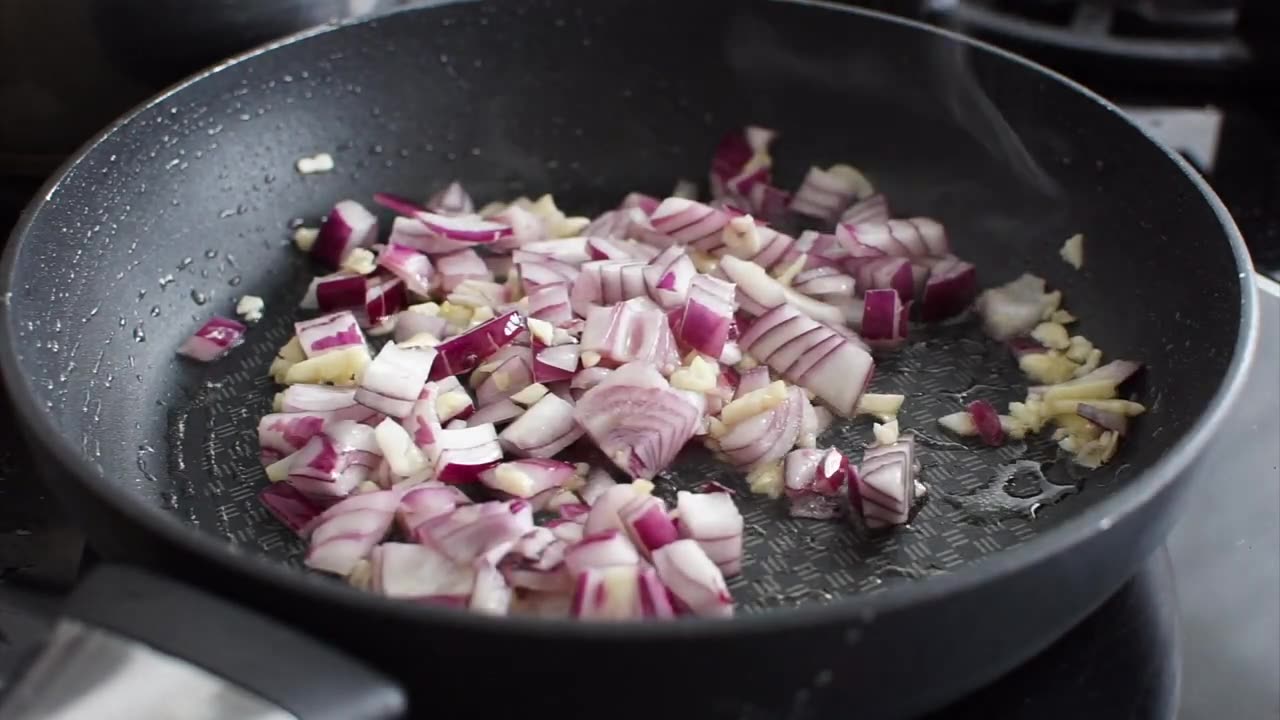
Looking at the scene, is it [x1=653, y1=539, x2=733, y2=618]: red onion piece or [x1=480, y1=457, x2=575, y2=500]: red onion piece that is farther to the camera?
[x1=480, y1=457, x2=575, y2=500]: red onion piece

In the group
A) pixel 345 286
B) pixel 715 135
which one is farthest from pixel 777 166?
pixel 345 286

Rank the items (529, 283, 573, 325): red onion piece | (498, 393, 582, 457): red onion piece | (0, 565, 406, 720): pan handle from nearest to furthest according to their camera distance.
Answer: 1. (0, 565, 406, 720): pan handle
2. (498, 393, 582, 457): red onion piece
3. (529, 283, 573, 325): red onion piece

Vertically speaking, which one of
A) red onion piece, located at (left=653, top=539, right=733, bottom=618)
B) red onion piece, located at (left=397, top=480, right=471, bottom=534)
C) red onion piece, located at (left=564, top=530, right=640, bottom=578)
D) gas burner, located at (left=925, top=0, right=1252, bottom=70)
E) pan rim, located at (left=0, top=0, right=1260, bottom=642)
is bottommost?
red onion piece, located at (left=397, top=480, right=471, bottom=534)

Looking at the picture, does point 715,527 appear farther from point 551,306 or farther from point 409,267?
point 409,267

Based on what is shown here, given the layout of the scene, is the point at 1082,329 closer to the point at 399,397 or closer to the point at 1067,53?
the point at 1067,53

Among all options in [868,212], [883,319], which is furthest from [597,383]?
[868,212]

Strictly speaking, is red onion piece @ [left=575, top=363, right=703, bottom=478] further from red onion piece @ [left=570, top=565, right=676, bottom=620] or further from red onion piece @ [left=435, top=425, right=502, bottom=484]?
red onion piece @ [left=570, top=565, right=676, bottom=620]

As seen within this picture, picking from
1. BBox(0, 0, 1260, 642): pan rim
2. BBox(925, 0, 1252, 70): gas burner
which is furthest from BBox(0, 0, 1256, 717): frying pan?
BBox(925, 0, 1252, 70): gas burner
